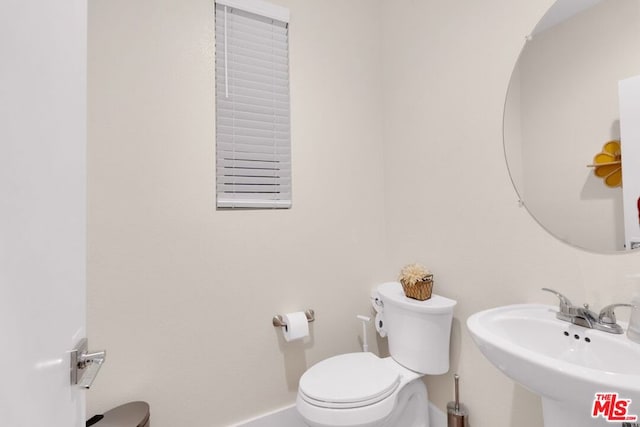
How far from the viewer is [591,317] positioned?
1.00m

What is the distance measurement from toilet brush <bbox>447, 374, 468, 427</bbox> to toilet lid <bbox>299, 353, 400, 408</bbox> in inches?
12.4

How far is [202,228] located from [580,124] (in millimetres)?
1575

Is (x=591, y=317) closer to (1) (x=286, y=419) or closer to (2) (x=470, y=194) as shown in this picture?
(2) (x=470, y=194)

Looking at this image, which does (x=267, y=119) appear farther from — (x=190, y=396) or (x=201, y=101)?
(x=190, y=396)

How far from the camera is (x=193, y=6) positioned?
1534mm

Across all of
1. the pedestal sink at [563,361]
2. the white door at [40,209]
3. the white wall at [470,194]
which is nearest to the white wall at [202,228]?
the white wall at [470,194]

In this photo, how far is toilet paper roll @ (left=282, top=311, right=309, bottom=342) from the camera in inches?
63.0

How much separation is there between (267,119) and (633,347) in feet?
5.37

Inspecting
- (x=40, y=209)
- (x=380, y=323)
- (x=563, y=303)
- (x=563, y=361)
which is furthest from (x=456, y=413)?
(x=40, y=209)

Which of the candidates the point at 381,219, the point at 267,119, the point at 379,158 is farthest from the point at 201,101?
the point at 381,219

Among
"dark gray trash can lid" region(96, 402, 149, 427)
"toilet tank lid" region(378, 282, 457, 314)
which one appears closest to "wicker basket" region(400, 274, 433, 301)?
"toilet tank lid" region(378, 282, 457, 314)

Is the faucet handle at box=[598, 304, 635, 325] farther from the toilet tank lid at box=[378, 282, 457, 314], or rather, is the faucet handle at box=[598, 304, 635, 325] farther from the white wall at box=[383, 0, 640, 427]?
the toilet tank lid at box=[378, 282, 457, 314]

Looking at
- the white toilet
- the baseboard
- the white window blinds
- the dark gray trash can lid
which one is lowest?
the baseboard

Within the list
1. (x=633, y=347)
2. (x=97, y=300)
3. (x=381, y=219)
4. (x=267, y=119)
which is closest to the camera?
(x=633, y=347)
